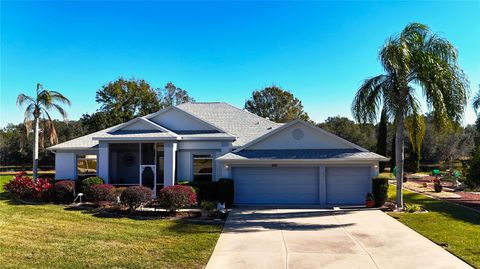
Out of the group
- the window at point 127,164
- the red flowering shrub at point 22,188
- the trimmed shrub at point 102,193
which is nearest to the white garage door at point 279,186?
the trimmed shrub at point 102,193

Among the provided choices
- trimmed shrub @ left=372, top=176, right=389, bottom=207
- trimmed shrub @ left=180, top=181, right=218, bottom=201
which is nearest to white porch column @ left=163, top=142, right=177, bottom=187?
trimmed shrub @ left=180, top=181, right=218, bottom=201

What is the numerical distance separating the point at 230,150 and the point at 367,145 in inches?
1637

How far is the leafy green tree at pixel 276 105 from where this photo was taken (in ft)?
189

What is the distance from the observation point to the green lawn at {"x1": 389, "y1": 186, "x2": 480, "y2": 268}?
10.3 meters

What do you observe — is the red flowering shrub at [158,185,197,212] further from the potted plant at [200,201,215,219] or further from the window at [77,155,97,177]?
the window at [77,155,97,177]

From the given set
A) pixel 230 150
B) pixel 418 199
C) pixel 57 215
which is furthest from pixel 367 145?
pixel 57 215

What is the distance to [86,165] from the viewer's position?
2477 centimetres

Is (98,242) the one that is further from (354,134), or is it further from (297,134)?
(354,134)

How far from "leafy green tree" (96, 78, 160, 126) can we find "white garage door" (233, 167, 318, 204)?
2872 cm

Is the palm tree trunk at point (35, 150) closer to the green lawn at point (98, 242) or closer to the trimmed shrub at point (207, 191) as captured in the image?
the green lawn at point (98, 242)

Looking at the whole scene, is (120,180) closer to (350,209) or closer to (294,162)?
(294,162)

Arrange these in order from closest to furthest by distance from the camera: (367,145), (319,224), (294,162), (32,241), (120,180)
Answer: (32,241) < (319,224) < (294,162) < (120,180) < (367,145)

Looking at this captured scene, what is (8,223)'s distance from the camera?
12844mm

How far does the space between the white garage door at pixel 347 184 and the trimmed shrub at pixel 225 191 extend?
16.8ft
